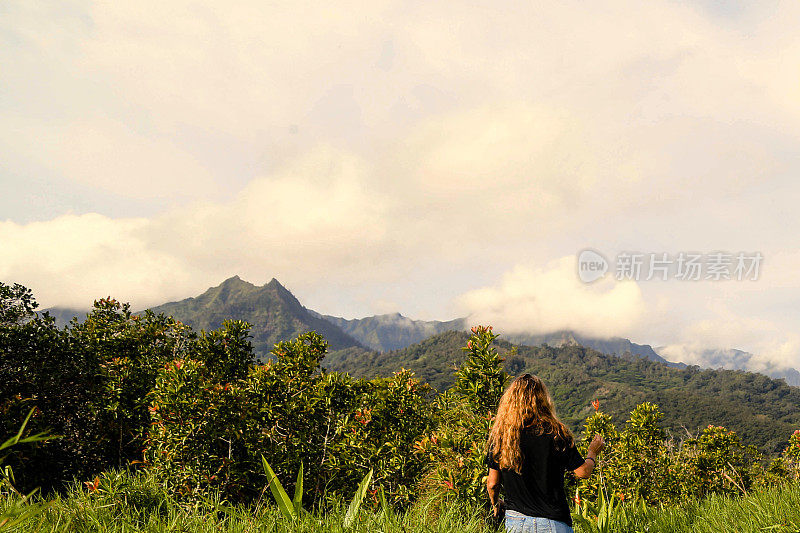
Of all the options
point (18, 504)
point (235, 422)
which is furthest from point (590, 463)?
point (235, 422)

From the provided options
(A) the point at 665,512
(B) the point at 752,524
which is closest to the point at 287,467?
(A) the point at 665,512

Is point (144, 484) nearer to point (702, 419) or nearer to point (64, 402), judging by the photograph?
point (64, 402)

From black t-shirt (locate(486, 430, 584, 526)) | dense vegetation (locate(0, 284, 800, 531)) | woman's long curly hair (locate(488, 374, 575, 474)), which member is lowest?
dense vegetation (locate(0, 284, 800, 531))

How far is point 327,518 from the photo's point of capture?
336 cm

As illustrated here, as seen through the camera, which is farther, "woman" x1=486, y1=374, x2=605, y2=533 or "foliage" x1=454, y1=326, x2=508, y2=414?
"foliage" x1=454, y1=326, x2=508, y2=414

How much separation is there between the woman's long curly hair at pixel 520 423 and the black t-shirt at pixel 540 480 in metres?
0.05

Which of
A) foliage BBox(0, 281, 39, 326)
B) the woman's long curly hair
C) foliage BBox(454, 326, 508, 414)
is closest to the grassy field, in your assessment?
the woman's long curly hair

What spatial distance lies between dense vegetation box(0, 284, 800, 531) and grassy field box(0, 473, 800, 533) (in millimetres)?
112

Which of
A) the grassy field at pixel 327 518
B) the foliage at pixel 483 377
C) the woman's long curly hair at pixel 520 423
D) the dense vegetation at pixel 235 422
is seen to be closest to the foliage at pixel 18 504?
the grassy field at pixel 327 518

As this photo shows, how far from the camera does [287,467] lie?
24.4 feet

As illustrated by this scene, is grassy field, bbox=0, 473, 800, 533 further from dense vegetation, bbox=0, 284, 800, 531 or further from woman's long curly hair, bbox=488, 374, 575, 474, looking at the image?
woman's long curly hair, bbox=488, 374, 575, 474

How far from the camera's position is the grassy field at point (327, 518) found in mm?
3209

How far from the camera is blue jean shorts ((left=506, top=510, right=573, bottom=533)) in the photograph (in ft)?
10.9

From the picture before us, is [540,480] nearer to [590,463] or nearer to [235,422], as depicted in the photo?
[590,463]
